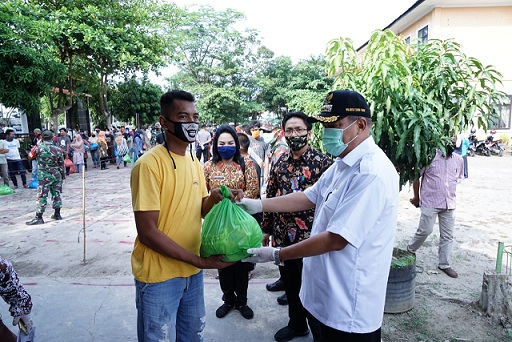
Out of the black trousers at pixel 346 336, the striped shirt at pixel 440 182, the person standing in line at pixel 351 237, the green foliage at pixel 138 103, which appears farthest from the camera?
the green foliage at pixel 138 103

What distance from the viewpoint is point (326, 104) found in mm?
1882

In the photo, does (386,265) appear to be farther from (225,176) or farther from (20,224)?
(20,224)

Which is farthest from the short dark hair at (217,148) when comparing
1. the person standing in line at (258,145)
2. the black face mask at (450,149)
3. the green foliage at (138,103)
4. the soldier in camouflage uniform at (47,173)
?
the green foliage at (138,103)

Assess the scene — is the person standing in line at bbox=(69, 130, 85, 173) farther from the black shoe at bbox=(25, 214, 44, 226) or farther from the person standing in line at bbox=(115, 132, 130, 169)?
the black shoe at bbox=(25, 214, 44, 226)

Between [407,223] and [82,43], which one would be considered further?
[82,43]

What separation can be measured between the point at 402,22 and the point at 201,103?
14210mm

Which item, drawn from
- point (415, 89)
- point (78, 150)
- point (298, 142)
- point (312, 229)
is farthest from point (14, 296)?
point (78, 150)

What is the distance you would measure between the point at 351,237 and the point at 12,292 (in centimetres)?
198

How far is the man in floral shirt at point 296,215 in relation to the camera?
294 cm

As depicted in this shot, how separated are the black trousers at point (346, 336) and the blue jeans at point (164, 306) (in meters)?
0.81

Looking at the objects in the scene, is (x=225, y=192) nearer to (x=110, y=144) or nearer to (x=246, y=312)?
(x=246, y=312)

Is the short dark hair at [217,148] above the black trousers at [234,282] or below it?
above

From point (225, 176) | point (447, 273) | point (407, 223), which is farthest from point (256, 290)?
point (407, 223)

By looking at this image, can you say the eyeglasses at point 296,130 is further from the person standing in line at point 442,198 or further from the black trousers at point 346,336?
the person standing in line at point 442,198
